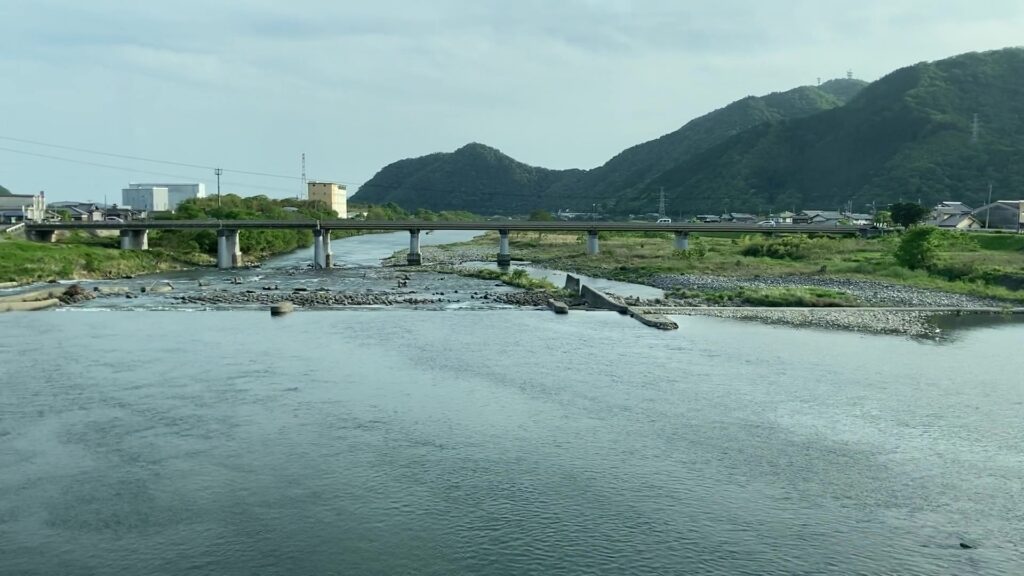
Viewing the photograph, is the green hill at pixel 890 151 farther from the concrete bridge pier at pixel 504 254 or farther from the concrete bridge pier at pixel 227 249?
the concrete bridge pier at pixel 227 249

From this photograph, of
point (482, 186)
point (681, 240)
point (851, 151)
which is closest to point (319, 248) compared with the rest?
point (681, 240)

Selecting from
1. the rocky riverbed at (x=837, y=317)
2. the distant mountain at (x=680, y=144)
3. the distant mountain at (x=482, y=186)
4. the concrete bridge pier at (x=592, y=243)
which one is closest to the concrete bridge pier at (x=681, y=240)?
the concrete bridge pier at (x=592, y=243)

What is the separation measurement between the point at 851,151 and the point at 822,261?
72688 mm

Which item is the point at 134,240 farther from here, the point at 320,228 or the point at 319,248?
the point at 320,228

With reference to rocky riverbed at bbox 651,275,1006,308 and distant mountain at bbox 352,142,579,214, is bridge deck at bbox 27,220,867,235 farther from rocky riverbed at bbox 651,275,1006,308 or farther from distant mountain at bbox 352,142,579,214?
distant mountain at bbox 352,142,579,214

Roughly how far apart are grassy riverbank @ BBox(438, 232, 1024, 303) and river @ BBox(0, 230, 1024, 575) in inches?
679

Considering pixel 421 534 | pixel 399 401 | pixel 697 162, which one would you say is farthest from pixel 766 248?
pixel 697 162

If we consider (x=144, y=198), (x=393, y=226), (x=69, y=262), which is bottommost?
(x=69, y=262)

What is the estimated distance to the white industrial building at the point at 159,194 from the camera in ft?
457

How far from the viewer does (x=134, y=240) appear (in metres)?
59.2

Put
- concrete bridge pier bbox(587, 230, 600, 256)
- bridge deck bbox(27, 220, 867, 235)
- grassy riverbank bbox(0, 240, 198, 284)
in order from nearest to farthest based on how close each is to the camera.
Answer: grassy riverbank bbox(0, 240, 198, 284) < bridge deck bbox(27, 220, 867, 235) < concrete bridge pier bbox(587, 230, 600, 256)

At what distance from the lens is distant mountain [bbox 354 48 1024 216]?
93.6m

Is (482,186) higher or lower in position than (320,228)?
higher

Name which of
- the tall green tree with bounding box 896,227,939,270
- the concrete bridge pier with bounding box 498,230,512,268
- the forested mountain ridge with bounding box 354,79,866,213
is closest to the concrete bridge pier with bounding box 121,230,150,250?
the concrete bridge pier with bounding box 498,230,512,268
